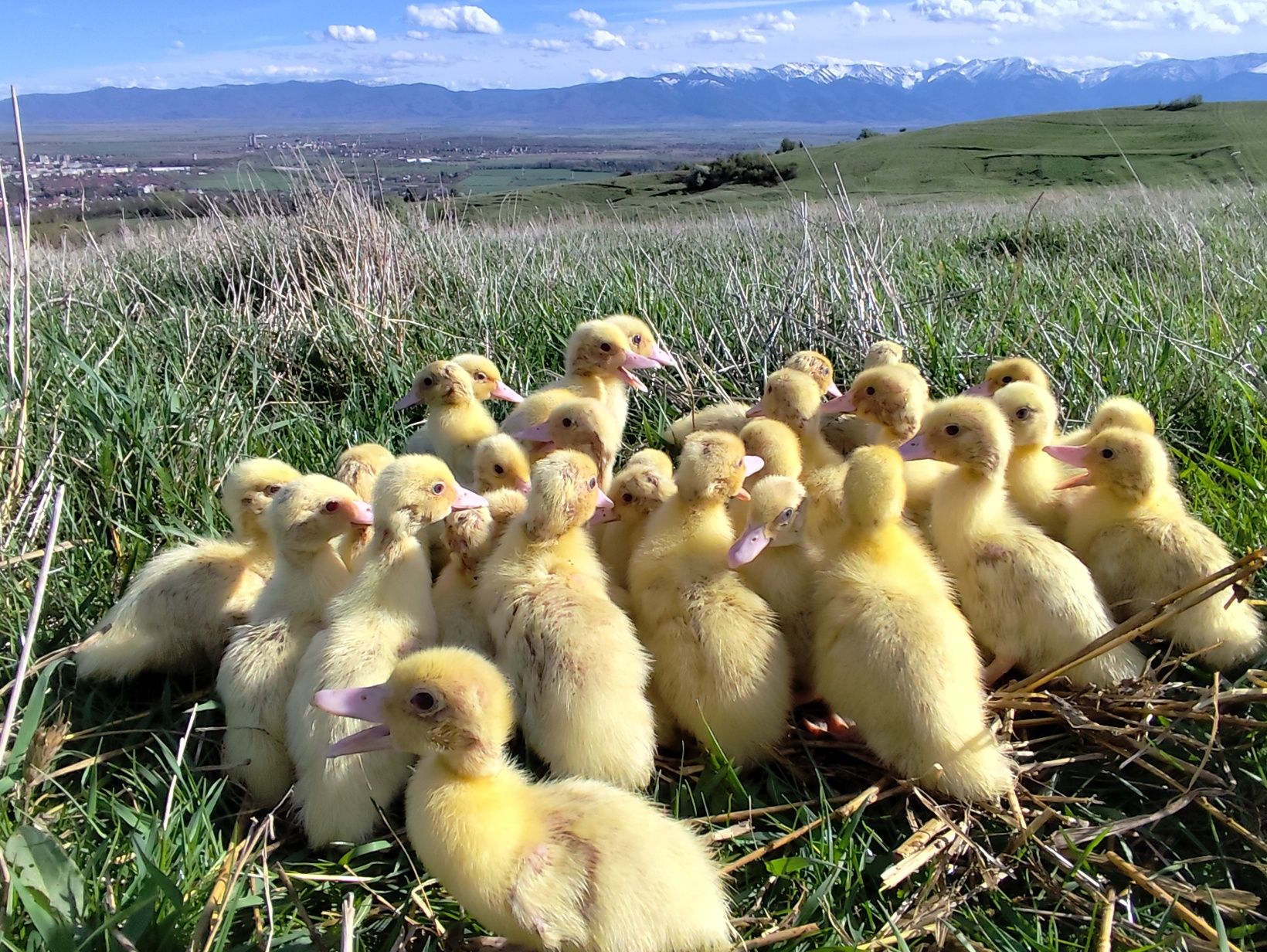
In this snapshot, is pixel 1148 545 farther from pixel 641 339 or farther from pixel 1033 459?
pixel 641 339

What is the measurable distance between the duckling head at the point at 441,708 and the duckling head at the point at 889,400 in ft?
6.39

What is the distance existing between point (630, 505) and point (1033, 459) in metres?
1.48

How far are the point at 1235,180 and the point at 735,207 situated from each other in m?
9.21

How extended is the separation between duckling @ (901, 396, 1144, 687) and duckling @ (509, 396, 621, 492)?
1.06m

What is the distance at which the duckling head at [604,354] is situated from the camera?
12.7ft

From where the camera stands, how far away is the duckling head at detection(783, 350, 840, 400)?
3.73m

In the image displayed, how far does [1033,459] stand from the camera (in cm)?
320

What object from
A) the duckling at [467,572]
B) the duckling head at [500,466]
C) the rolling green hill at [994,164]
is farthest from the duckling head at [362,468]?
the rolling green hill at [994,164]

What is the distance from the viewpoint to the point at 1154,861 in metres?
2.10

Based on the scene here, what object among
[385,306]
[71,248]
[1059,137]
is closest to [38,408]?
[385,306]

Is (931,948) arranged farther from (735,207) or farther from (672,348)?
(735,207)

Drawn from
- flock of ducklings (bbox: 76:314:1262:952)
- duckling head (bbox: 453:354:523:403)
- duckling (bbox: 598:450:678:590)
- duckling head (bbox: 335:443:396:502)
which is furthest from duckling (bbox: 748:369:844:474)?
duckling head (bbox: 335:443:396:502)

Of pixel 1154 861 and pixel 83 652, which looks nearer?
pixel 1154 861

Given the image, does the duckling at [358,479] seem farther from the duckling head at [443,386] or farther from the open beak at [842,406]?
the open beak at [842,406]
